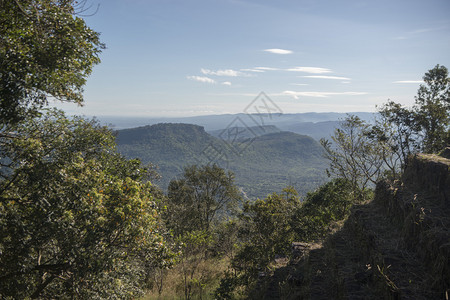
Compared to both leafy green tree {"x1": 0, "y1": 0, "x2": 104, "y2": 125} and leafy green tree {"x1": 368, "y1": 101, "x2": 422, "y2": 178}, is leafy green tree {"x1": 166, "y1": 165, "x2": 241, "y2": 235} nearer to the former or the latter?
leafy green tree {"x1": 368, "y1": 101, "x2": 422, "y2": 178}

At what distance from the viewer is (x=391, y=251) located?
6.29 m

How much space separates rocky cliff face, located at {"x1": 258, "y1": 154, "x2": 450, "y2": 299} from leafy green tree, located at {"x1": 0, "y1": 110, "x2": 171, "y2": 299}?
477cm

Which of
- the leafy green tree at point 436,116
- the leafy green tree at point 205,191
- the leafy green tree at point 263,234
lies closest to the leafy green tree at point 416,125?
the leafy green tree at point 436,116

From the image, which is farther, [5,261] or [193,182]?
[193,182]

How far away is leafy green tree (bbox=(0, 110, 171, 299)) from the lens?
6.16 m

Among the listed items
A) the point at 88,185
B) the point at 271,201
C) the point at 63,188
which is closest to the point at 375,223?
the point at 271,201

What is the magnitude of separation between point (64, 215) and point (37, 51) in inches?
162

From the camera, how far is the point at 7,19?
6371 millimetres

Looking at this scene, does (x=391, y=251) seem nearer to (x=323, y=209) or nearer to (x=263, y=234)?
(x=263, y=234)

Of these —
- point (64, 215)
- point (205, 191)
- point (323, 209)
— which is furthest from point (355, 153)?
point (64, 215)

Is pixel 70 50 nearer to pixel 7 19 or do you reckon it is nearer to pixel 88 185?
pixel 7 19

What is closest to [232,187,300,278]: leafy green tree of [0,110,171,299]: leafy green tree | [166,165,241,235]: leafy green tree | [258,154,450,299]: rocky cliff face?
[258,154,450,299]: rocky cliff face

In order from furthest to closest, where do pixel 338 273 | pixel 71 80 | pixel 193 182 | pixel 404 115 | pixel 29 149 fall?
1. pixel 193 182
2. pixel 404 115
3. pixel 71 80
4. pixel 338 273
5. pixel 29 149

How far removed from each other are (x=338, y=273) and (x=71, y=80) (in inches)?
358
